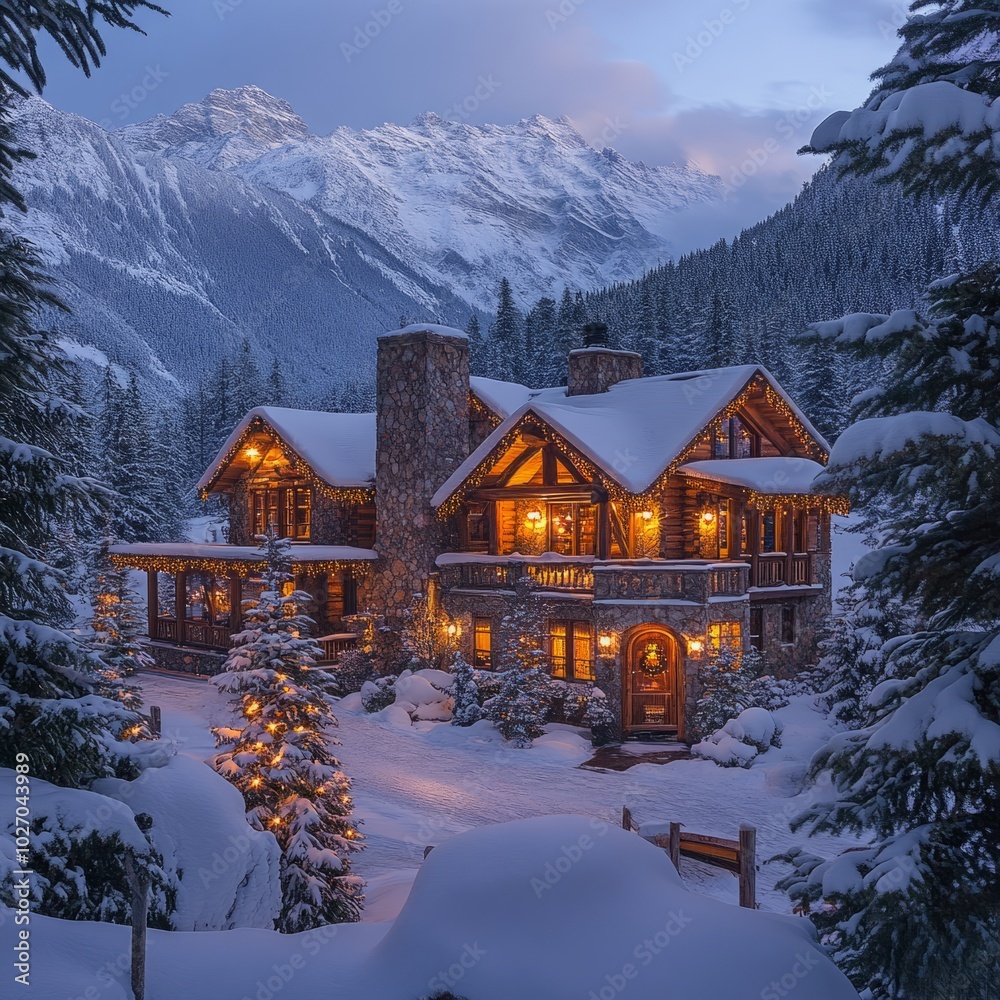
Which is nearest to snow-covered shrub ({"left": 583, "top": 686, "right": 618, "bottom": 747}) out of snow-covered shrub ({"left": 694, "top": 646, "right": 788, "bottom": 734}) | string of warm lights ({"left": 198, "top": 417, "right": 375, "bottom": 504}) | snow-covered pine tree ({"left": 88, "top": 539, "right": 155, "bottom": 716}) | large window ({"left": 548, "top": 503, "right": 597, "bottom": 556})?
snow-covered shrub ({"left": 694, "top": 646, "right": 788, "bottom": 734})

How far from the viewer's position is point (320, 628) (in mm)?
30141

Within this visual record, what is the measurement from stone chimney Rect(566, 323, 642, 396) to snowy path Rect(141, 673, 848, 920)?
481 inches

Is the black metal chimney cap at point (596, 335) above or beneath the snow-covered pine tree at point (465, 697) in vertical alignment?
above

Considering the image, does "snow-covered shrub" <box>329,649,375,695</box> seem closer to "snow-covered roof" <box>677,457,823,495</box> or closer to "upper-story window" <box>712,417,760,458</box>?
"snow-covered roof" <box>677,457,823,495</box>

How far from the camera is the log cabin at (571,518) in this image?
22.5m

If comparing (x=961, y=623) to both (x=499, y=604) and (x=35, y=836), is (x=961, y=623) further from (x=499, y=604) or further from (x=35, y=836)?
(x=499, y=604)

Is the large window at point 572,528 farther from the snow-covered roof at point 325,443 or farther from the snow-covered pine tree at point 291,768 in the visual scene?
the snow-covered pine tree at point 291,768

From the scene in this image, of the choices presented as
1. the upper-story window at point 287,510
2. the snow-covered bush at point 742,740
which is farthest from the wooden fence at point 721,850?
the upper-story window at point 287,510

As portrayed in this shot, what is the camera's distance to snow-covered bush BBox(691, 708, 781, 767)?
19.2 metres

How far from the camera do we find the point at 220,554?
29578 mm

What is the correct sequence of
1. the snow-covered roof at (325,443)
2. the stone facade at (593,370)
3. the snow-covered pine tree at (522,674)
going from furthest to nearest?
the snow-covered roof at (325,443)
the stone facade at (593,370)
the snow-covered pine tree at (522,674)

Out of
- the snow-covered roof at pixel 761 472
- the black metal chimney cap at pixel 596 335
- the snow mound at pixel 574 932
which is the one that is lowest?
the snow mound at pixel 574 932

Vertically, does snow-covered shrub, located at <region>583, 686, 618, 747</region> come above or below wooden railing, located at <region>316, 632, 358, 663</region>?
below

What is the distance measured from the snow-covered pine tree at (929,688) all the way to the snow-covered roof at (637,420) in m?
16.4
